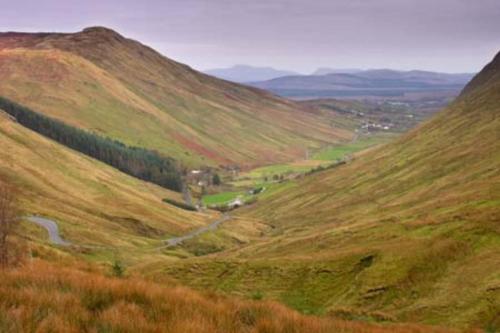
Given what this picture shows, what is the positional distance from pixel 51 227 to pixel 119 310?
119m

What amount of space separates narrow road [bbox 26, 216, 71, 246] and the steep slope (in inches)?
73.4

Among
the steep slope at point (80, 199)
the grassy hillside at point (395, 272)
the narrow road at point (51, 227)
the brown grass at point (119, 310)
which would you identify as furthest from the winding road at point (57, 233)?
the brown grass at point (119, 310)

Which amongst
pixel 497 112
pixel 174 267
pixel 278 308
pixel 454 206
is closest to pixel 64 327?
pixel 278 308

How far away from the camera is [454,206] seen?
6694cm

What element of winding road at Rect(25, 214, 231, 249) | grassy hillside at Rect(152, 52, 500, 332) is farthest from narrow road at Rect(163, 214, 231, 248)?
grassy hillside at Rect(152, 52, 500, 332)

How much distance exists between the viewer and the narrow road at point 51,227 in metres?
111

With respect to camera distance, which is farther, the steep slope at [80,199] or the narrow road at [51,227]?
the steep slope at [80,199]

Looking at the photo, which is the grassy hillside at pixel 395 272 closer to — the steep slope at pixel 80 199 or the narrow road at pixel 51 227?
the narrow road at pixel 51 227

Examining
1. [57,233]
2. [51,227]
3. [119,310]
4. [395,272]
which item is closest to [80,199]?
[51,227]

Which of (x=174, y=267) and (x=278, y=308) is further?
(x=174, y=267)

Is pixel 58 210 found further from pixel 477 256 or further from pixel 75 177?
pixel 477 256

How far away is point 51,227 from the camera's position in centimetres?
12188

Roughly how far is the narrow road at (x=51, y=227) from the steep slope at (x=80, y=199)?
6.12ft

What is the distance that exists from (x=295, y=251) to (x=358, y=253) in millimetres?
27663
